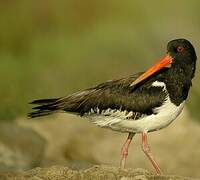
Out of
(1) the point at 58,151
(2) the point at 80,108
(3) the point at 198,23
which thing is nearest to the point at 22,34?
(3) the point at 198,23

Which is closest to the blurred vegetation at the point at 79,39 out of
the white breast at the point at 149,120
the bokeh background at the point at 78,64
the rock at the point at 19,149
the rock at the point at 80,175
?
the bokeh background at the point at 78,64

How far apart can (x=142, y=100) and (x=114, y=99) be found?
45cm

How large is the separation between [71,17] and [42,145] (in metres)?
9.48

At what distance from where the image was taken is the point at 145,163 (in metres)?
20.9

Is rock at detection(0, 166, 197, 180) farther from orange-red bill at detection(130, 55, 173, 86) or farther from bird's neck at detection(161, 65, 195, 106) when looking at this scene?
orange-red bill at detection(130, 55, 173, 86)

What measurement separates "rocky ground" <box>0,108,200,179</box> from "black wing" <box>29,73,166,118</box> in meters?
2.40

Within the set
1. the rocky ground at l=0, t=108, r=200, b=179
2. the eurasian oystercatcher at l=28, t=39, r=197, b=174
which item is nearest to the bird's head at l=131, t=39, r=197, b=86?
the eurasian oystercatcher at l=28, t=39, r=197, b=174

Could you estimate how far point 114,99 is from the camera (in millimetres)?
16234

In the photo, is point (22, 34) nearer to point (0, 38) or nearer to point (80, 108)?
point (0, 38)

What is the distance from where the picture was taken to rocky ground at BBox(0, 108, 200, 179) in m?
19.1

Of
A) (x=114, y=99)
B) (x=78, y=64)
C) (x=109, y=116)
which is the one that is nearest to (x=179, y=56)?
(x=114, y=99)

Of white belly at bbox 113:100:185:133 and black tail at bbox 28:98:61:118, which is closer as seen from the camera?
white belly at bbox 113:100:185:133

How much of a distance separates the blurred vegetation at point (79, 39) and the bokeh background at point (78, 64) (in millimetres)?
25

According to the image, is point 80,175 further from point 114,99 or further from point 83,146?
point 83,146
